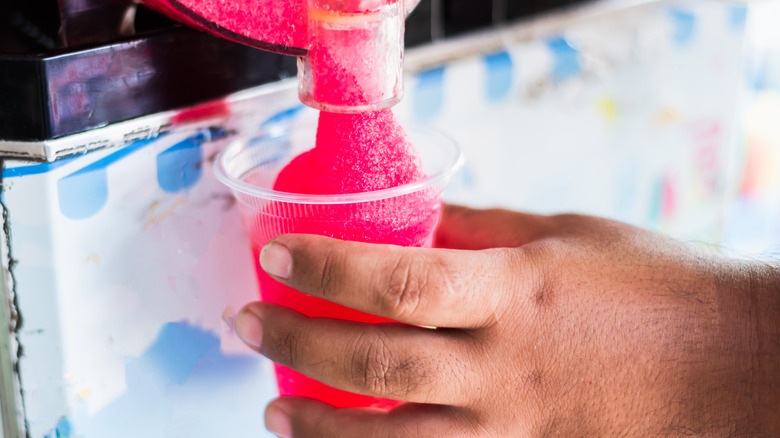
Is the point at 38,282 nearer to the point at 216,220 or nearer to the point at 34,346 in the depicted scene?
the point at 34,346

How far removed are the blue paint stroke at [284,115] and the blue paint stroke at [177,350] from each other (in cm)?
26

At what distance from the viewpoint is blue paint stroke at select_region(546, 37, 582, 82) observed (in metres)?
1.19

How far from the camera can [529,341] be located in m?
0.62

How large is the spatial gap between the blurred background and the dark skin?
0.49 feet

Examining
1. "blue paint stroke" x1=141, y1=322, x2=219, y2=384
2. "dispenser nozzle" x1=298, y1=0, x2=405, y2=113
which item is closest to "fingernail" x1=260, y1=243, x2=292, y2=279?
"dispenser nozzle" x1=298, y1=0, x2=405, y2=113

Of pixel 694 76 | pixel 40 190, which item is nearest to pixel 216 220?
pixel 40 190

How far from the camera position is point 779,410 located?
0.66 metres

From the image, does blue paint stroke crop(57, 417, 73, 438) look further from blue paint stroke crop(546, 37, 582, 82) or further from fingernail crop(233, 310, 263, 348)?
blue paint stroke crop(546, 37, 582, 82)

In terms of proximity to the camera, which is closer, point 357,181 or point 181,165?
point 357,181

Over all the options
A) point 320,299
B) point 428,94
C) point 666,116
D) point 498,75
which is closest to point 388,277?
point 320,299

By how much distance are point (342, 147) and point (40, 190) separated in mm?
288

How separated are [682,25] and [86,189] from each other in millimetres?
1194

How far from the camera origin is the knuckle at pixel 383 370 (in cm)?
60

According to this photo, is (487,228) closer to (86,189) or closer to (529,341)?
(529,341)
